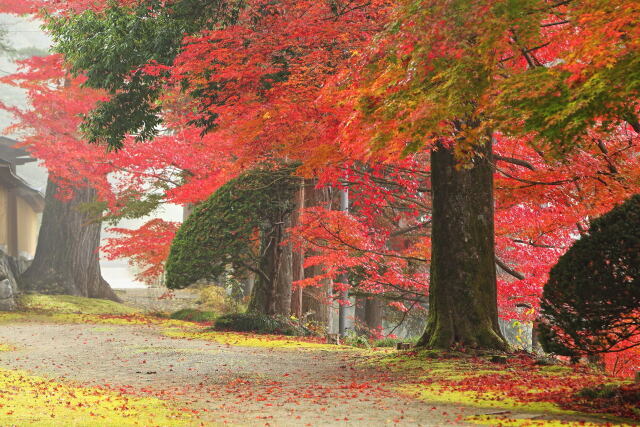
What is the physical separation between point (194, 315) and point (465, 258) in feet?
42.9

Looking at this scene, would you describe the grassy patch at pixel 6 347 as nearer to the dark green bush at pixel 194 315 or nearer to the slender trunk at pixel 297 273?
the slender trunk at pixel 297 273

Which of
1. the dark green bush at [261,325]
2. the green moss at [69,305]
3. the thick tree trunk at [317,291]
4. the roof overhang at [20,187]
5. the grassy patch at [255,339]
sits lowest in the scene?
the grassy patch at [255,339]

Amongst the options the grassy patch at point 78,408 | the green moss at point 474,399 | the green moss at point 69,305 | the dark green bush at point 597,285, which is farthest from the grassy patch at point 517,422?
the green moss at point 69,305

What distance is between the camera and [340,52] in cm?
1044

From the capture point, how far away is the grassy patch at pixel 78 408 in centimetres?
564

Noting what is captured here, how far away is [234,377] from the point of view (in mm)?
9219

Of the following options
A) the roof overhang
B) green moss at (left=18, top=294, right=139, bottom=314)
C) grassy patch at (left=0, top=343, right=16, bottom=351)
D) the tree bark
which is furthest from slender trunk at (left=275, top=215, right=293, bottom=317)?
the roof overhang

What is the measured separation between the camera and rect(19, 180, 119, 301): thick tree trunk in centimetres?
2433

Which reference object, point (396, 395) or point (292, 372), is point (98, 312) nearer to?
point (292, 372)

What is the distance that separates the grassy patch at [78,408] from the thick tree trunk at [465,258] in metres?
4.57

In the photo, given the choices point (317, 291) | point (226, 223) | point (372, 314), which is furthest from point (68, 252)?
point (226, 223)

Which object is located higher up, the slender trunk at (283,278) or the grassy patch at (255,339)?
the slender trunk at (283,278)

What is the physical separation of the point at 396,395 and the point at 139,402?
2708mm

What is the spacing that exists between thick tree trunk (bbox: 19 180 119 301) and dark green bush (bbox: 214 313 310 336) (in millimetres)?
10394
